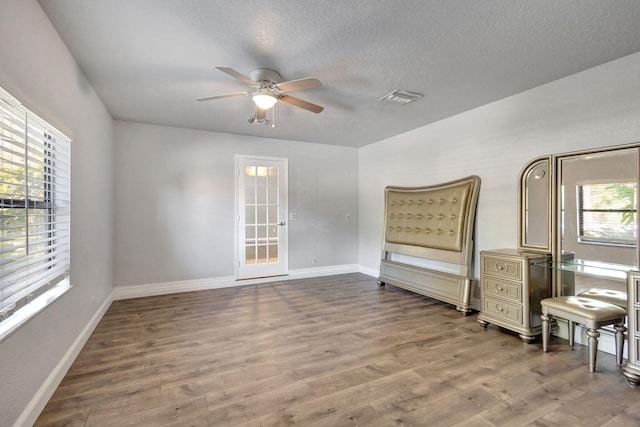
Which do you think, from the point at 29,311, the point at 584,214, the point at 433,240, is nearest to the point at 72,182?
the point at 29,311

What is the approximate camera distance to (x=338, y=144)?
5.58 m

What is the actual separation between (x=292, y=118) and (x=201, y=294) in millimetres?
2865

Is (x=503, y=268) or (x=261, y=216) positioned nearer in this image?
(x=503, y=268)

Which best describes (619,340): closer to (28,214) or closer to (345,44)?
(345,44)

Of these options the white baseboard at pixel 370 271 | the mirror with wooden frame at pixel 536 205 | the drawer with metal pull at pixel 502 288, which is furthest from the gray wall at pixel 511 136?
the white baseboard at pixel 370 271

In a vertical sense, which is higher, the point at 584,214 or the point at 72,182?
the point at 72,182

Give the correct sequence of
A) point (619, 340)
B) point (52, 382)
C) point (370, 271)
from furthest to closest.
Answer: point (370, 271), point (619, 340), point (52, 382)

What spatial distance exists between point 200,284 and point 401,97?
3.89 m

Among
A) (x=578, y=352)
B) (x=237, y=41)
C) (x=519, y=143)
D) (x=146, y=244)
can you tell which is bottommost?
(x=578, y=352)

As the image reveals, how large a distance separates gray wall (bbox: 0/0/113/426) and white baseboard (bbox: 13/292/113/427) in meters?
0.03

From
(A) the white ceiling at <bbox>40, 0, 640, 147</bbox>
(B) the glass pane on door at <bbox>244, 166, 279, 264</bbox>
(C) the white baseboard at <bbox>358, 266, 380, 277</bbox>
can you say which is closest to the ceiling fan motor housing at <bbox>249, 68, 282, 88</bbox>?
(A) the white ceiling at <bbox>40, 0, 640, 147</bbox>

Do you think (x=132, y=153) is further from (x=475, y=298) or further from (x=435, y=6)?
(x=475, y=298)

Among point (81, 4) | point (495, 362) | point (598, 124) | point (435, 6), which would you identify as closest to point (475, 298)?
point (495, 362)

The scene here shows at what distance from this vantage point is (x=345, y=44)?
2.23 metres
